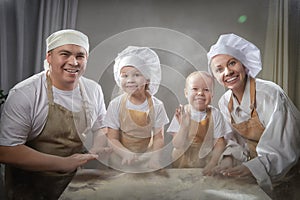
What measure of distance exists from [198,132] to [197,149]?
85mm

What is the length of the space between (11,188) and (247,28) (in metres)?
1.43

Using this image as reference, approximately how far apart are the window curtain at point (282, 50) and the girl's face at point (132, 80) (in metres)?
0.61

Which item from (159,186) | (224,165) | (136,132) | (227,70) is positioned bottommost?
(159,186)

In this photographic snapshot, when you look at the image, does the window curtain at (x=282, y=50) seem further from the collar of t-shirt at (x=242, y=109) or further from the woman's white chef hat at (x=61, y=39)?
the woman's white chef hat at (x=61, y=39)

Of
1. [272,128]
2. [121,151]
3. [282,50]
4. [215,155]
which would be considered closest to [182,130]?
[215,155]

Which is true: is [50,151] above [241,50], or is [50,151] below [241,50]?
below

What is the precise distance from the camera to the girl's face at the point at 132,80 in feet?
8.47

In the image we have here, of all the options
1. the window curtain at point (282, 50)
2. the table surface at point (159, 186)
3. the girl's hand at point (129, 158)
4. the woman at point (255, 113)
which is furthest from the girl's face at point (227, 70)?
the girl's hand at point (129, 158)

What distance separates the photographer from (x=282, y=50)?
2615 millimetres

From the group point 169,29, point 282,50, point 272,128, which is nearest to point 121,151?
point 169,29

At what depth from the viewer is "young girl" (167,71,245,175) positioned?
8.50ft

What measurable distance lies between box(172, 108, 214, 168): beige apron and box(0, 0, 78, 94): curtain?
32.0 inches

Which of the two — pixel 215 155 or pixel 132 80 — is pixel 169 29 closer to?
pixel 132 80

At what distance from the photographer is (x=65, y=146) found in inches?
101
